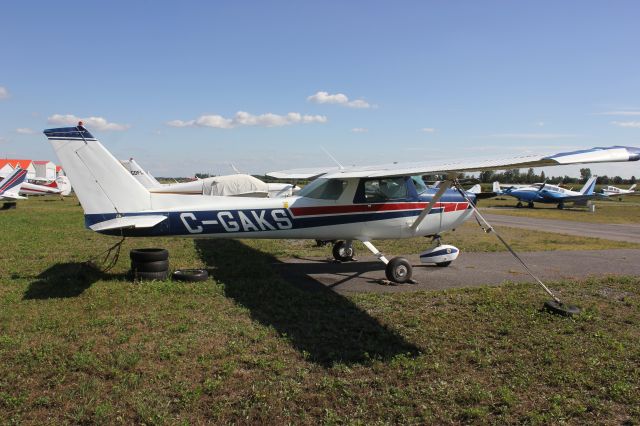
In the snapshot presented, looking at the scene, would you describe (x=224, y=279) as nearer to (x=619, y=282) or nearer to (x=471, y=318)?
(x=471, y=318)

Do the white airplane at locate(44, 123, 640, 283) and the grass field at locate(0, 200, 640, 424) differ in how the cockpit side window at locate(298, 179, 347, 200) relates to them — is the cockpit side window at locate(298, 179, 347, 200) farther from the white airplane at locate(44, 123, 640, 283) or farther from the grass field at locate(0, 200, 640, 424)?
the grass field at locate(0, 200, 640, 424)

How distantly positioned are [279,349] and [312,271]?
16.1ft

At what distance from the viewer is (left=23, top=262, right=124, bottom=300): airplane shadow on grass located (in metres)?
7.38

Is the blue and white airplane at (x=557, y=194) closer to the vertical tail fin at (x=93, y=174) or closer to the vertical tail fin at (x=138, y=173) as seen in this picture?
the vertical tail fin at (x=138, y=173)

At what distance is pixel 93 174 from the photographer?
7738 mm

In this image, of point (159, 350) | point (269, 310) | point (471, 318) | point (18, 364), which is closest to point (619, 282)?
point (471, 318)

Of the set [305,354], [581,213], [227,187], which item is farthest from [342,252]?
[581,213]

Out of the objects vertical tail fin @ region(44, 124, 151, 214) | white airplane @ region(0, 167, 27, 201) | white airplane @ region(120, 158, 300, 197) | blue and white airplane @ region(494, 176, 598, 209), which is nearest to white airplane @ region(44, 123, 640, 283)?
vertical tail fin @ region(44, 124, 151, 214)

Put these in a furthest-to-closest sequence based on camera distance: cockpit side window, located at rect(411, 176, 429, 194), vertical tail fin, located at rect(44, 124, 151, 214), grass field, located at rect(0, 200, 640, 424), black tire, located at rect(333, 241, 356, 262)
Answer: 1. black tire, located at rect(333, 241, 356, 262)
2. cockpit side window, located at rect(411, 176, 429, 194)
3. vertical tail fin, located at rect(44, 124, 151, 214)
4. grass field, located at rect(0, 200, 640, 424)

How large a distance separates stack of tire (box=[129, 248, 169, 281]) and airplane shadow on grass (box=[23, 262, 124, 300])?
1.94 feet

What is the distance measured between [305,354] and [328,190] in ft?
16.1

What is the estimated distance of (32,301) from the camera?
22.6 ft

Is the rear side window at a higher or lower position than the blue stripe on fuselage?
higher

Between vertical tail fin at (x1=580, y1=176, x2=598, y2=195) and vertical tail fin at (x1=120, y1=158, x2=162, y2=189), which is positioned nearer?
vertical tail fin at (x1=120, y1=158, x2=162, y2=189)
